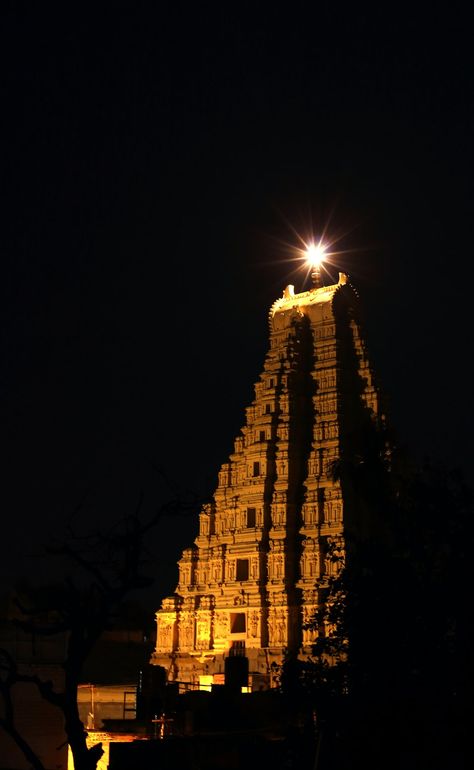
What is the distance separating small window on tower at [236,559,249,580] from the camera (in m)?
46.5

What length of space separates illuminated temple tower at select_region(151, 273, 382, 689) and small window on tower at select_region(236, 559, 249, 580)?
0.35ft

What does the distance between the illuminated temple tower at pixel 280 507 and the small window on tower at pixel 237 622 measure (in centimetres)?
6

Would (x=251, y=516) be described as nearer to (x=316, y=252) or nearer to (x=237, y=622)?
(x=237, y=622)

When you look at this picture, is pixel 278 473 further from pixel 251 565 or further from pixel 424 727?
pixel 424 727

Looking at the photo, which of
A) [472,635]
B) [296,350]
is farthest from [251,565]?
[472,635]

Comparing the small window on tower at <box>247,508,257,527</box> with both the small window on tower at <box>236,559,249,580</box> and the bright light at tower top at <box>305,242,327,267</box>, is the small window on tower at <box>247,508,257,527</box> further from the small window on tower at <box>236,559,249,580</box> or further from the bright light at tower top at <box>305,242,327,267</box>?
the bright light at tower top at <box>305,242,327,267</box>

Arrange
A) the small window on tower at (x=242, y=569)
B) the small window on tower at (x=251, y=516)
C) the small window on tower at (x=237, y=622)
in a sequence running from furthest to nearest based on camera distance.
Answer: the small window on tower at (x=251, y=516), the small window on tower at (x=242, y=569), the small window on tower at (x=237, y=622)

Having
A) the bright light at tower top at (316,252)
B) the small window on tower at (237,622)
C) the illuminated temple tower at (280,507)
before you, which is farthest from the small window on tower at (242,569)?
the bright light at tower top at (316,252)

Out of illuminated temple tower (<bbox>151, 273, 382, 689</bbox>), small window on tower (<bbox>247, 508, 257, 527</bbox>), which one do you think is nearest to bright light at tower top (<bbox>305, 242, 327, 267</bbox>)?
illuminated temple tower (<bbox>151, 273, 382, 689</bbox>)

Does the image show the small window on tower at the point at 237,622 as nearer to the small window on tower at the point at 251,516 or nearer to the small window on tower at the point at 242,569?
the small window on tower at the point at 242,569

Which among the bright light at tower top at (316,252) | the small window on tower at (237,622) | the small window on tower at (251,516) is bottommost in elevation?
the small window on tower at (237,622)

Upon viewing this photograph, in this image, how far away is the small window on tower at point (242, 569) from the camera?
4653 centimetres

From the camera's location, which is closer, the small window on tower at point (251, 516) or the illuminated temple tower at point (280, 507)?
the illuminated temple tower at point (280, 507)

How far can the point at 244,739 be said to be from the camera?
79.3 ft
